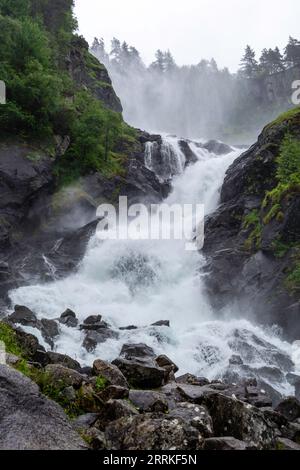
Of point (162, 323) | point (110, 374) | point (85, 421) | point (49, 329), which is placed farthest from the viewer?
point (162, 323)

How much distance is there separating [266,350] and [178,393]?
10.9 m

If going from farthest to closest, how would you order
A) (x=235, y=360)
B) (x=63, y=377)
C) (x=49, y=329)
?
(x=49, y=329) < (x=235, y=360) < (x=63, y=377)

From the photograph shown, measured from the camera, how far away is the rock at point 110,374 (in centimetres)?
995

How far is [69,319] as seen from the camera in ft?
67.9

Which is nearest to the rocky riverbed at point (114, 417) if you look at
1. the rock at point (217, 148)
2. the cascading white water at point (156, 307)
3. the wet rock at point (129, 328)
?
the cascading white water at point (156, 307)

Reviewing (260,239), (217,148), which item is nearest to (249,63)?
(217,148)

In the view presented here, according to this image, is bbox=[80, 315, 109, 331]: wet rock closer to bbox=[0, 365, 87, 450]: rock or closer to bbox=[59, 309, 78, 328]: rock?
bbox=[59, 309, 78, 328]: rock

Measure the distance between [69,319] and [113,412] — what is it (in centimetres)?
1347

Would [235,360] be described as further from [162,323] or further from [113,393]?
[113,393]

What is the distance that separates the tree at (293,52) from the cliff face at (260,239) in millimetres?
69678

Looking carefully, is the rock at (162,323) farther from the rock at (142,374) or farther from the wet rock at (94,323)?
the rock at (142,374)

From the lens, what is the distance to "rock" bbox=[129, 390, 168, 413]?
329 inches
